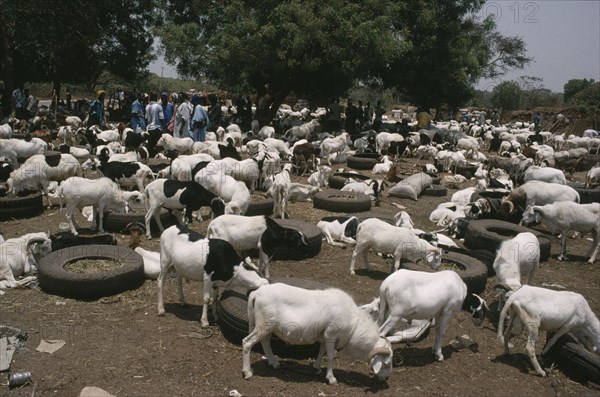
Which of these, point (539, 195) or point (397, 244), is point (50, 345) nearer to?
point (397, 244)

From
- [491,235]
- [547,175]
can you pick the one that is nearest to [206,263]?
[491,235]

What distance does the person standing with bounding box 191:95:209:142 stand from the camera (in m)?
19.5

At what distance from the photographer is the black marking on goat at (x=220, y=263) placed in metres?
6.96

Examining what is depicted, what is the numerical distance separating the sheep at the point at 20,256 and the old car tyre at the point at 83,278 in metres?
0.44

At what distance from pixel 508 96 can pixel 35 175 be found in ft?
210

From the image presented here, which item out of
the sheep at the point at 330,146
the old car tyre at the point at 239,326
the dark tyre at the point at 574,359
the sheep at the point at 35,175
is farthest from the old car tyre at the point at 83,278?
the sheep at the point at 330,146

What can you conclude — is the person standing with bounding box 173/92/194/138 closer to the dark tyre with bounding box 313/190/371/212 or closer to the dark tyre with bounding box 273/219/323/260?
the dark tyre with bounding box 313/190/371/212

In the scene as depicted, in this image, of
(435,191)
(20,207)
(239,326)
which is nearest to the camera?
(239,326)

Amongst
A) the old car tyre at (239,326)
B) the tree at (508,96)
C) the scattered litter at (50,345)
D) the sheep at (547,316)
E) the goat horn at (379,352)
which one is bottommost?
the scattered litter at (50,345)

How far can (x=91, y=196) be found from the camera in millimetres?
10438

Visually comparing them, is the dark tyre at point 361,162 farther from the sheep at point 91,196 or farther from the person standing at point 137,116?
the sheep at point 91,196

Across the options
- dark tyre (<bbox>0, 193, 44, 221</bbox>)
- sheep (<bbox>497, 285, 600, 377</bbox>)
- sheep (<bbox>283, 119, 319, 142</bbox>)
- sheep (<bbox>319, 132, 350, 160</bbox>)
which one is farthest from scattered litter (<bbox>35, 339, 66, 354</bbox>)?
sheep (<bbox>283, 119, 319, 142</bbox>)

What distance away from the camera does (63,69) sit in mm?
32656

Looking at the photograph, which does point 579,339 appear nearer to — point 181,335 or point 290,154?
point 181,335
